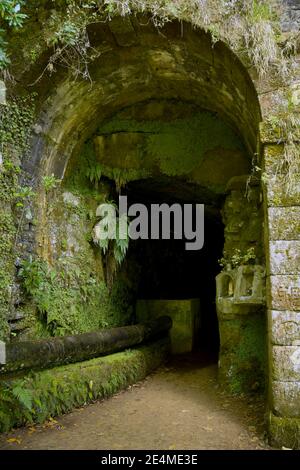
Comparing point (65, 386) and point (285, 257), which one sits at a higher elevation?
point (285, 257)

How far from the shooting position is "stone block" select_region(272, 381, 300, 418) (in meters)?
3.73

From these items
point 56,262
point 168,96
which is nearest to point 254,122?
point 168,96

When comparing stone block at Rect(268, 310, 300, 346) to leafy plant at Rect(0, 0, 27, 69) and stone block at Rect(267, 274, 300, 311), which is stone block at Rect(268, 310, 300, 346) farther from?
leafy plant at Rect(0, 0, 27, 69)

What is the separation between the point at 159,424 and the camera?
175 inches

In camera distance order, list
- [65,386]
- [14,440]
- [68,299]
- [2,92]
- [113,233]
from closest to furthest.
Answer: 1. [14,440]
2. [2,92]
3. [65,386]
4. [68,299]
5. [113,233]

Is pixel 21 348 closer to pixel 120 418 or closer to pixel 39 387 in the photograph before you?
pixel 39 387

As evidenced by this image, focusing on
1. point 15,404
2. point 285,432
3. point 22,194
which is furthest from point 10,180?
point 285,432

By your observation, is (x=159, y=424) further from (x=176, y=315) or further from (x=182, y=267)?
(x=182, y=267)

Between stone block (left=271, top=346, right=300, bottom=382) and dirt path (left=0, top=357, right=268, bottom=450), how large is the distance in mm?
673

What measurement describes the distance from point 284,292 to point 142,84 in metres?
3.70

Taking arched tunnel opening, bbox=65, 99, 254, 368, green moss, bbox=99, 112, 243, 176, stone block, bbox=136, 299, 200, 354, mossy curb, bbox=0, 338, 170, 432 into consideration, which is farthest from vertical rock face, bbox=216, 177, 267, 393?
stone block, bbox=136, 299, 200, 354

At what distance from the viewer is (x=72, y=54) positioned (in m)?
5.01

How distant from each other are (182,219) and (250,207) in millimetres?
2307

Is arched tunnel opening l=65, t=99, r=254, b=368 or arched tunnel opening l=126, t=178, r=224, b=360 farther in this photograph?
arched tunnel opening l=126, t=178, r=224, b=360
